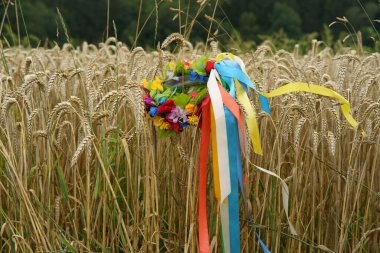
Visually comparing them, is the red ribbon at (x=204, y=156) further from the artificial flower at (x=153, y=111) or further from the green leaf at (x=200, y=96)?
the artificial flower at (x=153, y=111)

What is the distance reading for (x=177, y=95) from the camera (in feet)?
6.57

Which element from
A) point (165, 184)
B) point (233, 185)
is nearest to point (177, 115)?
point (233, 185)

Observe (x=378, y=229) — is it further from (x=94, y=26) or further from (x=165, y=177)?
(x=94, y=26)

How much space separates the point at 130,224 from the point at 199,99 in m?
0.58

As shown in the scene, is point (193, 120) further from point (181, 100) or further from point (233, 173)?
point (233, 173)

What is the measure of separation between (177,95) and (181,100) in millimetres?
24

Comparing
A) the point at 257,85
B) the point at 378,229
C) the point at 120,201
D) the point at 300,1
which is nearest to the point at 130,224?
the point at 120,201

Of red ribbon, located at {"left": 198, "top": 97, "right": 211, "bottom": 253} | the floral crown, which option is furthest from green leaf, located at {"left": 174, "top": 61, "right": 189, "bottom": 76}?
red ribbon, located at {"left": 198, "top": 97, "right": 211, "bottom": 253}

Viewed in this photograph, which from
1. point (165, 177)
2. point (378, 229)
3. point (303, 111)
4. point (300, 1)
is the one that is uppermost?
point (300, 1)

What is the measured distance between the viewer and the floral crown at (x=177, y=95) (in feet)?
6.44

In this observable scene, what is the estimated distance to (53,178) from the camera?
7.63 feet

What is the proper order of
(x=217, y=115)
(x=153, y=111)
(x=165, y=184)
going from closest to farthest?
(x=217, y=115), (x=153, y=111), (x=165, y=184)

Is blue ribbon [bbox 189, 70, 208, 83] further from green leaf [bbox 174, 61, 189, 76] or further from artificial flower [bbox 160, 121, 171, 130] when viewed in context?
artificial flower [bbox 160, 121, 171, 130]

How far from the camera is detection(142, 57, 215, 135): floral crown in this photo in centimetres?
196
